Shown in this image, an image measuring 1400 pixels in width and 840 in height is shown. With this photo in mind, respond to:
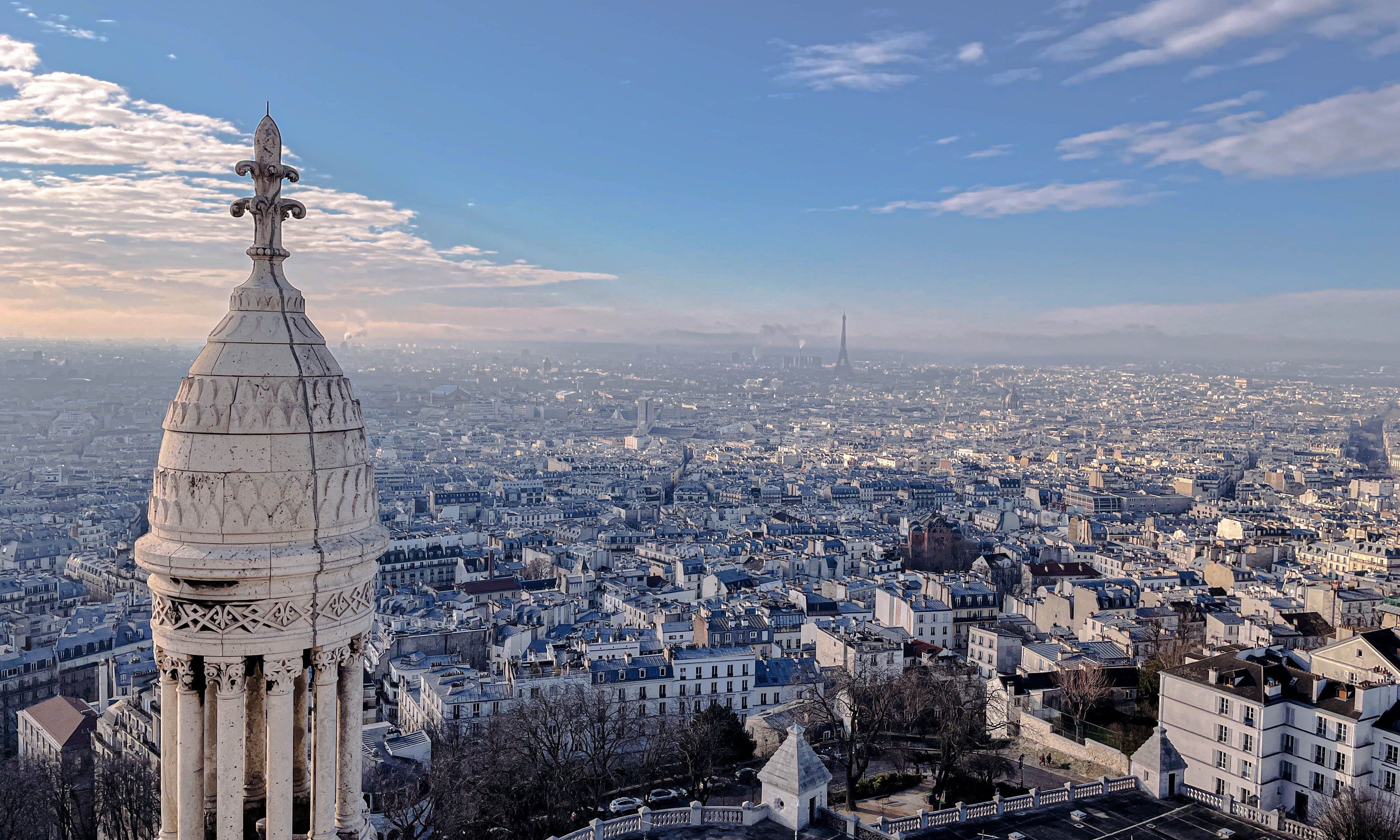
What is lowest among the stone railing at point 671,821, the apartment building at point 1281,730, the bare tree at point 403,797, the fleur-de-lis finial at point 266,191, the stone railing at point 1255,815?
the bare tree at point 403,797

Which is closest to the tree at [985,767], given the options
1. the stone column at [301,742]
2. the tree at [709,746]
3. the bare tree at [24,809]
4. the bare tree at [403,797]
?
the tree at [709,746]

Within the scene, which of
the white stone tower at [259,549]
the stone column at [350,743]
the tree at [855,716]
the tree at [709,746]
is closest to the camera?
the white stone tower at [259,549]

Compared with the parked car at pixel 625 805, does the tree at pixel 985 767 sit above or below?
above

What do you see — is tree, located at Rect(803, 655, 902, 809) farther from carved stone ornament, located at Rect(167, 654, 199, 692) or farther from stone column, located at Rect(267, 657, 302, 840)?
carved stone ornament, located at Rect(167, 654, 199, 692)

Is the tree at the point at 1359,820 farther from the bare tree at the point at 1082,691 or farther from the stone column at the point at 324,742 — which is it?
the stone column at the point at 324,742

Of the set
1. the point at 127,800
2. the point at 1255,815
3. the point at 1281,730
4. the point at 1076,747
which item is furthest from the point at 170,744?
the point at 1076,747

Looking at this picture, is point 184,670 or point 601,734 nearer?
point 184,670

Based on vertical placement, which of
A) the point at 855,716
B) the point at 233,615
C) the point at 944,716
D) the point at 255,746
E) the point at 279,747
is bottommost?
the point at 944,716

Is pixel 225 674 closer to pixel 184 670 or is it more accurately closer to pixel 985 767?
pixel 184 670
